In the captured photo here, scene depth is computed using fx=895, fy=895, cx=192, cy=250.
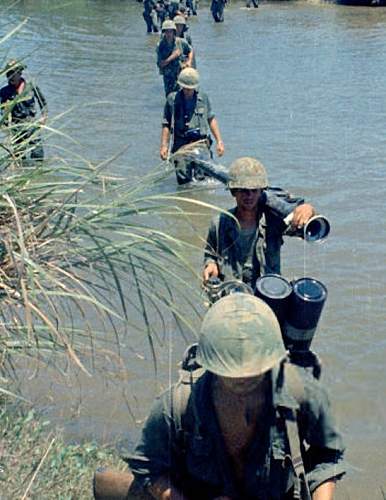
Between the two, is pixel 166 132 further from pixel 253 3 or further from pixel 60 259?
pixel 253 3

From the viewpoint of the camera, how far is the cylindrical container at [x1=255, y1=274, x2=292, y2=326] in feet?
12.4

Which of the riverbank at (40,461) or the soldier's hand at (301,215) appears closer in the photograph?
the riverbank at (40,461)

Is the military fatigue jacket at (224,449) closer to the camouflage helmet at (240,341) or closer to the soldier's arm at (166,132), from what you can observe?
the camouflage helmet at (240,341)

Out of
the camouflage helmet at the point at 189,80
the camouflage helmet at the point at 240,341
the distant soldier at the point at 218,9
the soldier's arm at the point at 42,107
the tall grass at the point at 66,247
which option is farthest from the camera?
the distant soldier at the point at 218,9

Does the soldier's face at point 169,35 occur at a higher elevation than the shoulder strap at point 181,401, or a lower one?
lower

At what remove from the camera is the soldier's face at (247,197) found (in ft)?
15.7

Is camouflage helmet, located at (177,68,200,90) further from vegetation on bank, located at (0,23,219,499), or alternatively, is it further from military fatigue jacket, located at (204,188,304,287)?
vegetation on bank, located at (0,23,219,499)

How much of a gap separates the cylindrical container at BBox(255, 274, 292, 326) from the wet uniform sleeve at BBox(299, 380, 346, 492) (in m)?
0.83

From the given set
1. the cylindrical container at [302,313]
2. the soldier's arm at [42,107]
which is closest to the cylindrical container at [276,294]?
the cylindrical container at [302,313]

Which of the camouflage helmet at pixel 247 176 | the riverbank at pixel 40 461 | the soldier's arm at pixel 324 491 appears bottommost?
the riverbank at pixel 40 461

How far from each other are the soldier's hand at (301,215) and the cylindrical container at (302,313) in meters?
0.74

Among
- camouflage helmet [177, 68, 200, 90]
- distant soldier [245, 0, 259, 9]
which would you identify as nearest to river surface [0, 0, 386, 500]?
camouflage helmet [177, 68, 200, 90]

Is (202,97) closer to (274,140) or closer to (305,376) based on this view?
(274,140)

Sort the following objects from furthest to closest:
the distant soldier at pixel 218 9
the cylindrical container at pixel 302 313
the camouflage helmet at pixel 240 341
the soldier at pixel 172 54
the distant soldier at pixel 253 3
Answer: the distant soldier at pixel 253 3 < the distant soldier at pixel 218 9 < the soldier at pixel 172 54 < the cylindrical container at pixel 302 313 < the camouflage helmet at pixel 240 341
